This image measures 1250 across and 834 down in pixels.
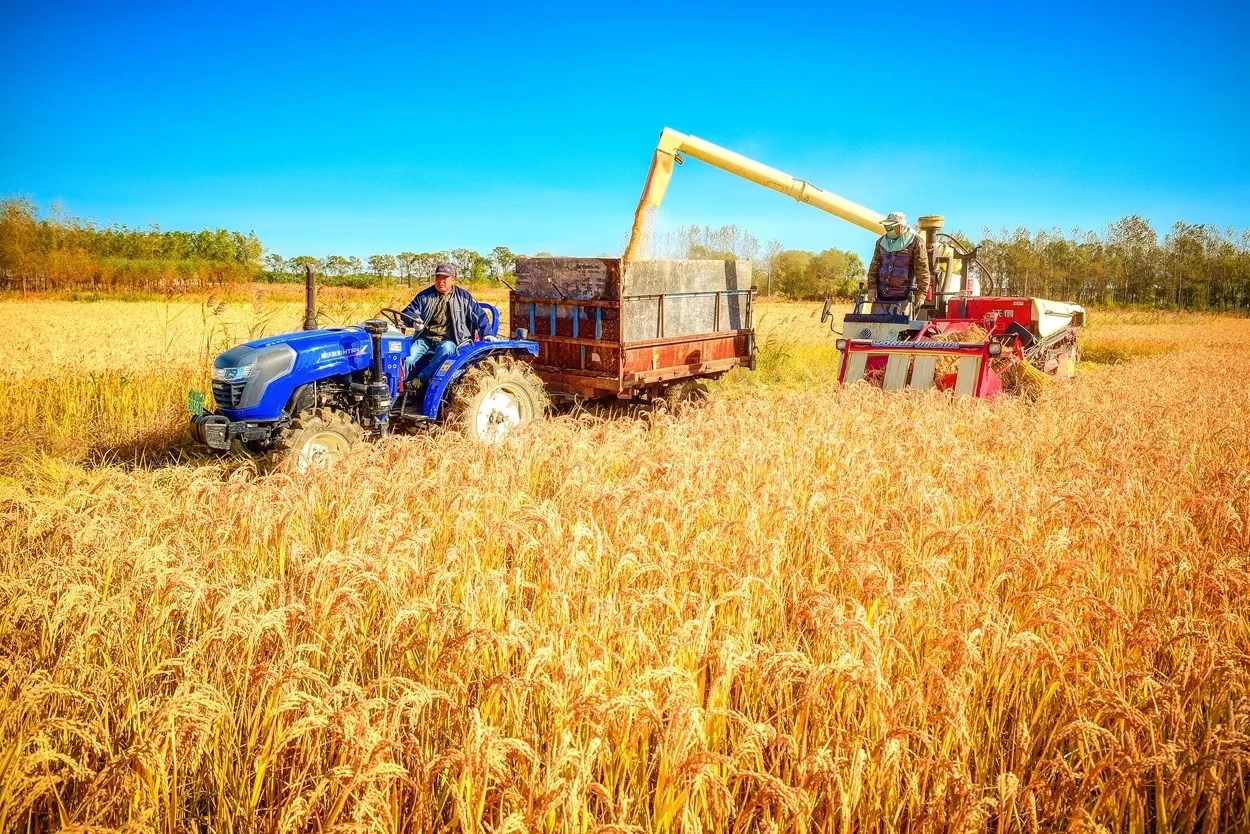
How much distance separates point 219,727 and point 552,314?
629cm

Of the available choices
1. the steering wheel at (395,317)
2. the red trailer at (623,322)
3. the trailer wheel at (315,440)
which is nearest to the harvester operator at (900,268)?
the red trailer at (623,322)

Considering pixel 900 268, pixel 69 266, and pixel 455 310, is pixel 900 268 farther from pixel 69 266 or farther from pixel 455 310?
pixel 69 266

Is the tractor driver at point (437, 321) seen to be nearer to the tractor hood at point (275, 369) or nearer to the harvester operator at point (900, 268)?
the tractor hood at point (275, 369)

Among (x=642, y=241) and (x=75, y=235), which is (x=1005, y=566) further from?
(x=75, y=235)

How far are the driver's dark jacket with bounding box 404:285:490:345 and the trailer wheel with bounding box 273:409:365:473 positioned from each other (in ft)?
4.31

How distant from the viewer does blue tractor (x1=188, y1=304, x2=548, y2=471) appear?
17.3 feet

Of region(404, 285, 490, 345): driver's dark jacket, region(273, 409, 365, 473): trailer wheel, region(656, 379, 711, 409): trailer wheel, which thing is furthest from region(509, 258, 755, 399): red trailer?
region(273, 409, 365, 473): trailer wheel

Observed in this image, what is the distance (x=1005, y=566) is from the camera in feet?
11.2

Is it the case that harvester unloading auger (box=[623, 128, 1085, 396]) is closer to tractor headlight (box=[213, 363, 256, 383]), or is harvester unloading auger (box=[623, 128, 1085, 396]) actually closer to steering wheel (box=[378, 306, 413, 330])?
steering wheel (box=[378, 306, 413, 330])

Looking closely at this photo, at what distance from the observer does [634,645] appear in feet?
8.96

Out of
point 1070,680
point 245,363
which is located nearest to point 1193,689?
point 1070,680

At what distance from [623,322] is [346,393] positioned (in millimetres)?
2707

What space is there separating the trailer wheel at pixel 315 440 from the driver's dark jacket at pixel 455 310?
131cm

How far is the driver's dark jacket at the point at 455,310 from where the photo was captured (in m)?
6.61
